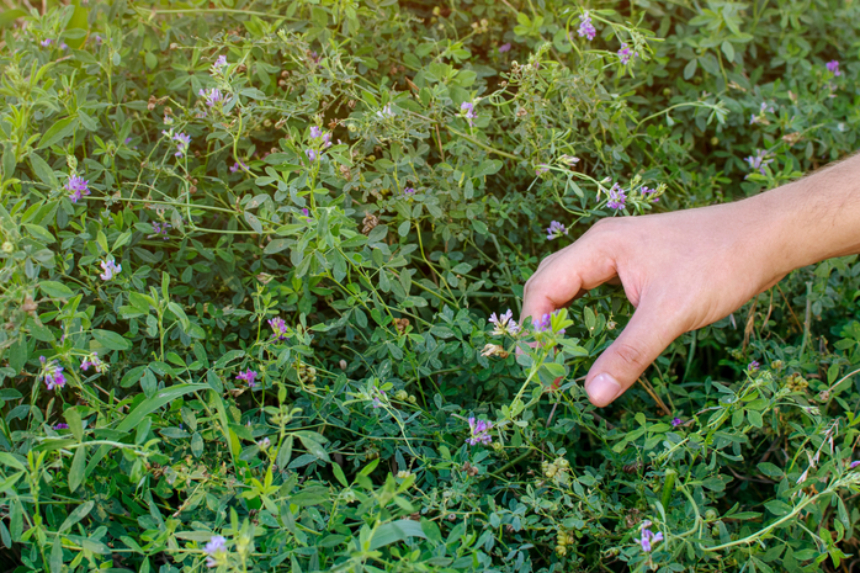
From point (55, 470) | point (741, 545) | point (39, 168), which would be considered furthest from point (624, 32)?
point (55, 470)

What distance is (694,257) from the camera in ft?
5.82

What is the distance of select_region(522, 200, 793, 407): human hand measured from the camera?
1.72 metres

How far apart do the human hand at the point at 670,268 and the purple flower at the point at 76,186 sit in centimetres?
133

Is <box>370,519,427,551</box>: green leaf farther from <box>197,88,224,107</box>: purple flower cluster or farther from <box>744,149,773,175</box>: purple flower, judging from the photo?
<box>744,149,773,175</box>: purple flower

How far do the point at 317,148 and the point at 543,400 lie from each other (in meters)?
0.97

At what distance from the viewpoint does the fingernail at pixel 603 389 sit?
1.60 meters

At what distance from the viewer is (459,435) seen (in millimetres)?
1728

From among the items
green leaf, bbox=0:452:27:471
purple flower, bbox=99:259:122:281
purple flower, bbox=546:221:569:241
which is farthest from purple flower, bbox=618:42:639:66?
green leaf, bbox=0:452:27:471

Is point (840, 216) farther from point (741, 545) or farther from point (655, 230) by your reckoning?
point (741, 545)

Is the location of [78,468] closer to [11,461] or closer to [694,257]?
[11,461]

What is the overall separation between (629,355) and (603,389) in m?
0.12

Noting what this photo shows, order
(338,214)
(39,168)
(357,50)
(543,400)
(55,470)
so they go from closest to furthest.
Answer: (55,470) → (338,214) → (39,168) → (543,400) → (357,50)

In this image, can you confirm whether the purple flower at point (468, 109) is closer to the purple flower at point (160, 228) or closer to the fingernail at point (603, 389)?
the fingernail at point (603, 389)

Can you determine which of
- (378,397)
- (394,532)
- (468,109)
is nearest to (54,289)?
(378,397)
